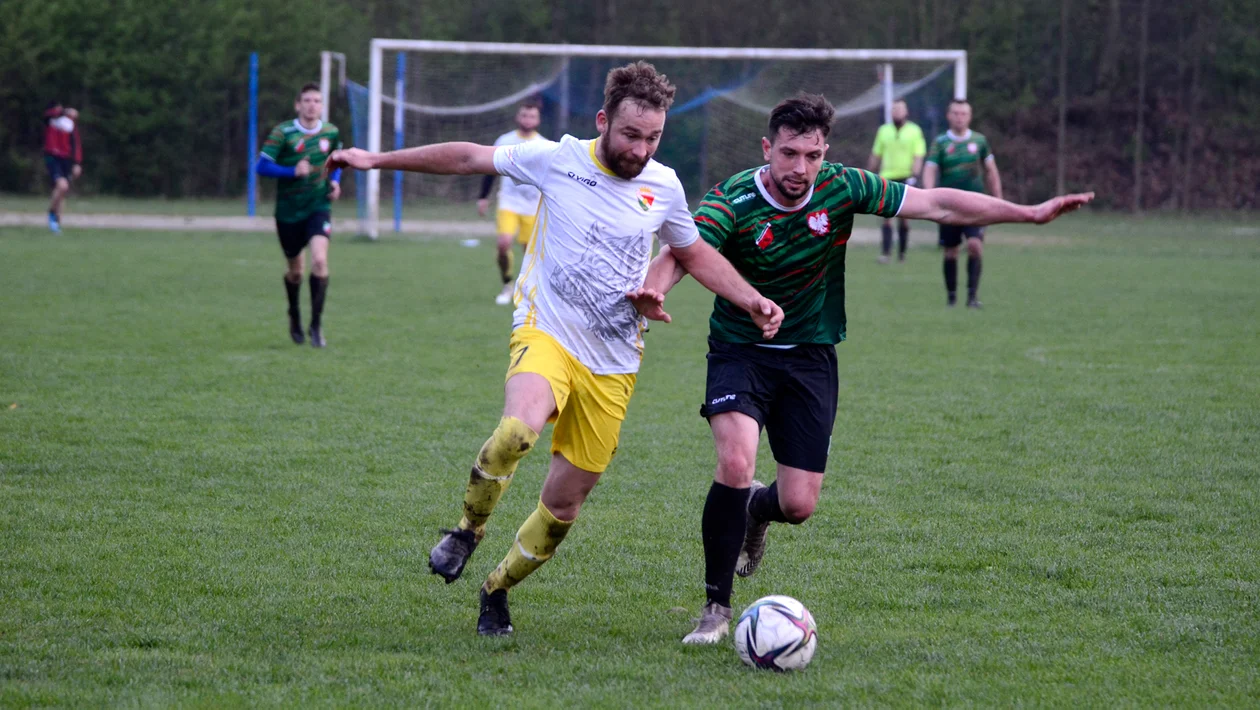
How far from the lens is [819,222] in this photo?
15.6 ft

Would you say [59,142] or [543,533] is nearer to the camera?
[543,533]

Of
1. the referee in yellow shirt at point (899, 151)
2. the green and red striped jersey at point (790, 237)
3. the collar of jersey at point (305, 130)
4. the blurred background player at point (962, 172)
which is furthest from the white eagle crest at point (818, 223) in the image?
the referee in yellow shirt at point (899, 151)

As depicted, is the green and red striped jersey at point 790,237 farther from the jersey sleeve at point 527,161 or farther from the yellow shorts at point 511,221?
the yellow shorts at point 511,221

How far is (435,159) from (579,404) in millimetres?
973

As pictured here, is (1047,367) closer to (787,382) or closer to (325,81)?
(787,382)

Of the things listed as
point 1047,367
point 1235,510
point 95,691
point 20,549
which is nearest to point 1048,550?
point 1235,510

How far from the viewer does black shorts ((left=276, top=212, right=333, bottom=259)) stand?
36.2ft

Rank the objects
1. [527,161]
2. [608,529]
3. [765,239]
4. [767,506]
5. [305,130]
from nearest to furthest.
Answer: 1. [527,161]
2. [765,239]
3. [767,506]
4. [608,529]
5. [305,130]

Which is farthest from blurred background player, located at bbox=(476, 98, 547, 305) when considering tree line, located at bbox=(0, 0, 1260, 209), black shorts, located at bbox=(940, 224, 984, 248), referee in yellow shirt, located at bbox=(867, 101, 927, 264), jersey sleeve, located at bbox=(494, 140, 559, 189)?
tree line, located at bbox=(0, 0, 1260, 209)

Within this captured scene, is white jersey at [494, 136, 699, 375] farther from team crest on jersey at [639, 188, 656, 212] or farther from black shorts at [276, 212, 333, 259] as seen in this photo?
black shorts at [276, 212, 333, 259]

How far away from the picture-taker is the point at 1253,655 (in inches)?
166

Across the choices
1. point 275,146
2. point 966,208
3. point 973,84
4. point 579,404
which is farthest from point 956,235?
point 973,84

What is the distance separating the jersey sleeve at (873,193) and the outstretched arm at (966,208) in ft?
0.12

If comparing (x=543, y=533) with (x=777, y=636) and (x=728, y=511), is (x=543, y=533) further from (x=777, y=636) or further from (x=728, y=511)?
(x=777, y=636)
